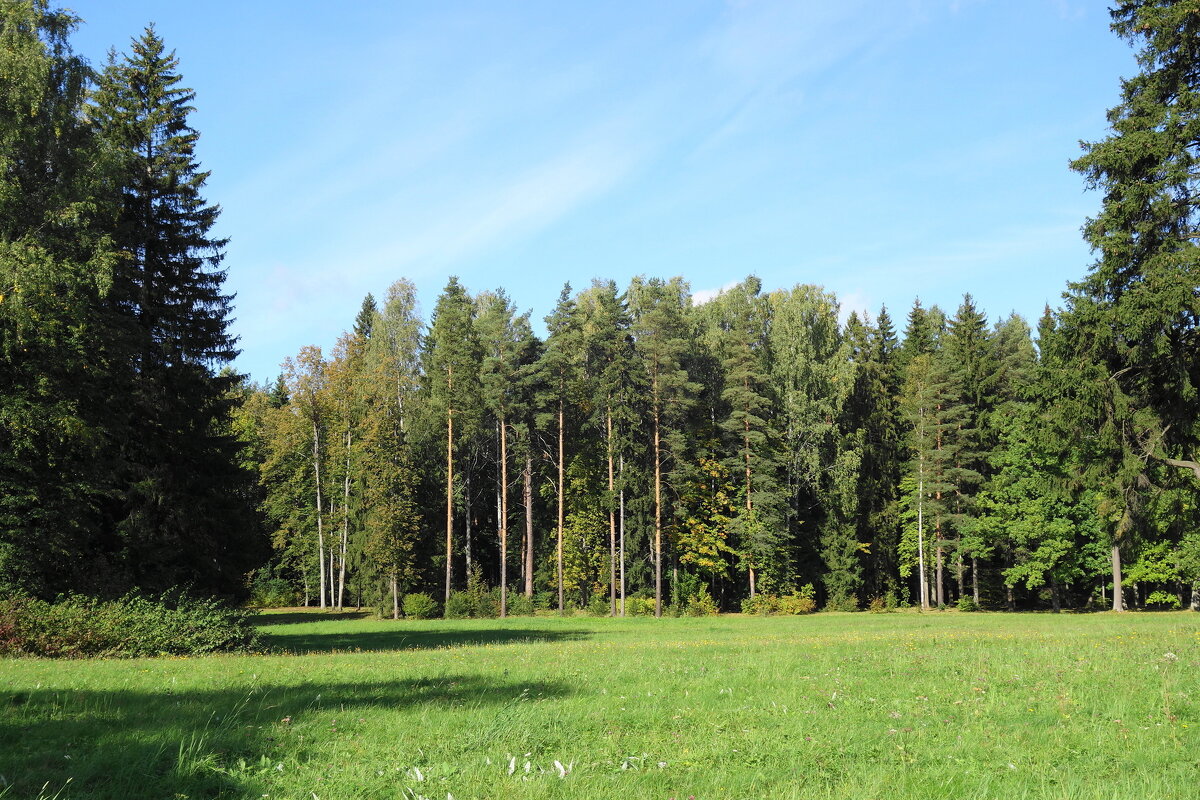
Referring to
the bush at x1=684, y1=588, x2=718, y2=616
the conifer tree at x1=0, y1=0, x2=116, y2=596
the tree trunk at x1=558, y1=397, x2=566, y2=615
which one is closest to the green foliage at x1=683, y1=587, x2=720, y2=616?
the bush at x1=684, y1=588, x2=718, y2=616

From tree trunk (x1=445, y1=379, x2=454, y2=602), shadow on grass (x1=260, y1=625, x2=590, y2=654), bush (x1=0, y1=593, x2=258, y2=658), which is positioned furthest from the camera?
tree trunk (x1=445, y1=379, x2=454, y2=602)

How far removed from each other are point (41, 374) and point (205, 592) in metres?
8.82

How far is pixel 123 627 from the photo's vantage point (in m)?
19.0

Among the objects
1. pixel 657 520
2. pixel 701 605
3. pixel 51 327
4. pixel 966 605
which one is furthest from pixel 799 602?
pixel 51 327

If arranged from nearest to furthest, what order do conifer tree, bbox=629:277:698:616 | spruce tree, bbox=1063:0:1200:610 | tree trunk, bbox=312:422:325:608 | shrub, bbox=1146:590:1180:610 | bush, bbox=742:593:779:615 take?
spruce tree, bbox=1063:0:1200:610 < shrub, bbox=1146:590:1180:610 < conifer tree, bbox=629:277:698:616 < bush, bbox=742:593:779:615 < tree trunk, bbox=312:422:325:608

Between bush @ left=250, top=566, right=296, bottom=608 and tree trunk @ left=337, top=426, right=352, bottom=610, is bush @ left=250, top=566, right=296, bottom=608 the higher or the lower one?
the lower one

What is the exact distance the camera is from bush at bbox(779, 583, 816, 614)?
160 ft

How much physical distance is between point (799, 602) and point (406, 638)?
28.3 m

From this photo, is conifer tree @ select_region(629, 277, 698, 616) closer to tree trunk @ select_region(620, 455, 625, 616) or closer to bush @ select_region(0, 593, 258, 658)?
tree trunk @ select_region(620, 455, 625, 616)

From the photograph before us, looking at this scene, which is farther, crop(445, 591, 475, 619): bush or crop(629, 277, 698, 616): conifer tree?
crop(445, 591, 475, 619): bush

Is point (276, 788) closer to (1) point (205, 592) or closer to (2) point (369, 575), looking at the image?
(1) point (205, 592)

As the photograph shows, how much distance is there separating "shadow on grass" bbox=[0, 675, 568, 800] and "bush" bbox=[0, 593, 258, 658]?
28.4 ft

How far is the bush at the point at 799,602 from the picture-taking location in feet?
160

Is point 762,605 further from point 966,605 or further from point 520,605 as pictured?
point 520,605
